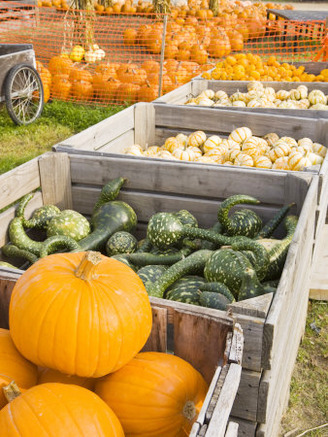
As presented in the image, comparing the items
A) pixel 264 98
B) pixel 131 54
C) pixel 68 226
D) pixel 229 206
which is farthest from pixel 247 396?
pixel 131 54

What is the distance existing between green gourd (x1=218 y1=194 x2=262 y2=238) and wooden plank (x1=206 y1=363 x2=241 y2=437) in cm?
139

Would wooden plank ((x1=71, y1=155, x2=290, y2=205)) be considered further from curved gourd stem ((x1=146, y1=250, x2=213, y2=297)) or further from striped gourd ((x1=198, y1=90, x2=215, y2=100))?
striped gourd ((x1=198, y1=90, x2=215, y2=100))

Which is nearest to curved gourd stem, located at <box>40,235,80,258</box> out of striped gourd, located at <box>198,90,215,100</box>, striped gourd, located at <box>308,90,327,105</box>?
striped gourd, located at <box>198,90,215,100</box>

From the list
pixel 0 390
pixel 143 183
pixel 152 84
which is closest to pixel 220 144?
pixel 143 183

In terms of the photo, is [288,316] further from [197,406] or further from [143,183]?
[143,183]

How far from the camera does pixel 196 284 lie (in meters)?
2.46

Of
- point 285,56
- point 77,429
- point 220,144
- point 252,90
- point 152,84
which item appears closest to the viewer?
point 77,429

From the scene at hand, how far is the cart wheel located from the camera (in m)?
6.88

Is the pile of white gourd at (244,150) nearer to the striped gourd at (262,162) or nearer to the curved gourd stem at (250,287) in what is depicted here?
the striped gourd at (262,162)

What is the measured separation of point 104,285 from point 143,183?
5.58 feet

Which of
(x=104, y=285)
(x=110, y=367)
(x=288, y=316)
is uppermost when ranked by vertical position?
(x=104, y=285)

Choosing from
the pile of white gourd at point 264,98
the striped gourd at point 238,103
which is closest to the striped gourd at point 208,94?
the pile of white gourd at point 264,98

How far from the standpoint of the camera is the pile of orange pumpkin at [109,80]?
26.6ft

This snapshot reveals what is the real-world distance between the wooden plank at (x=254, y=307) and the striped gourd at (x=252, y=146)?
2520 mm
